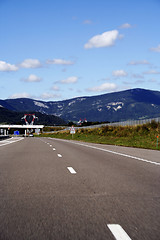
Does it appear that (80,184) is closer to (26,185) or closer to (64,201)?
(26,185)

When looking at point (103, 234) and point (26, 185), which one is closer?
point (103, 234)

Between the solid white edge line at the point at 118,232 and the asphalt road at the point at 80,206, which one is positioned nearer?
the solid white edge line at the point at 118,232

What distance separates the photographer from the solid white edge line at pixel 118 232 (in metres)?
5.00

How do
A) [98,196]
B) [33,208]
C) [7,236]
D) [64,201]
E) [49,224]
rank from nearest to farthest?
[7,236] → [49,224] → [33,208] → [64,201] → [98,196]

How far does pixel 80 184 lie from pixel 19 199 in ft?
7.51

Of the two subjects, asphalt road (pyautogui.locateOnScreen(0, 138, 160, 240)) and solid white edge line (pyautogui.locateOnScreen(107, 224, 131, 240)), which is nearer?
solid white edge line (pyautogui.locateOnScreen(107, 224, 131, 240))

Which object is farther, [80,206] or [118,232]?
[80,206]

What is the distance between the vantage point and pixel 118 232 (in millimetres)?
5230

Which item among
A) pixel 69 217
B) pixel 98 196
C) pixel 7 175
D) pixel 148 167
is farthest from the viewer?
pixel 148 167

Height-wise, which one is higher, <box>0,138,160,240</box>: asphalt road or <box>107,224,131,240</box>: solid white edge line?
<box>0,138,160,240</box>: asphalt road

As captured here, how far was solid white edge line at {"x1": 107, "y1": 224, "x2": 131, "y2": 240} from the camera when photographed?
5.00m

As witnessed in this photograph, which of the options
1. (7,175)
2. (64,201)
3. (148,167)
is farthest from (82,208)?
(148,167)

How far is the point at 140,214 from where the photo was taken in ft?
20.5

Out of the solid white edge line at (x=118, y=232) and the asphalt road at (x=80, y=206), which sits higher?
the asphalt road at (x=80, y=206)
